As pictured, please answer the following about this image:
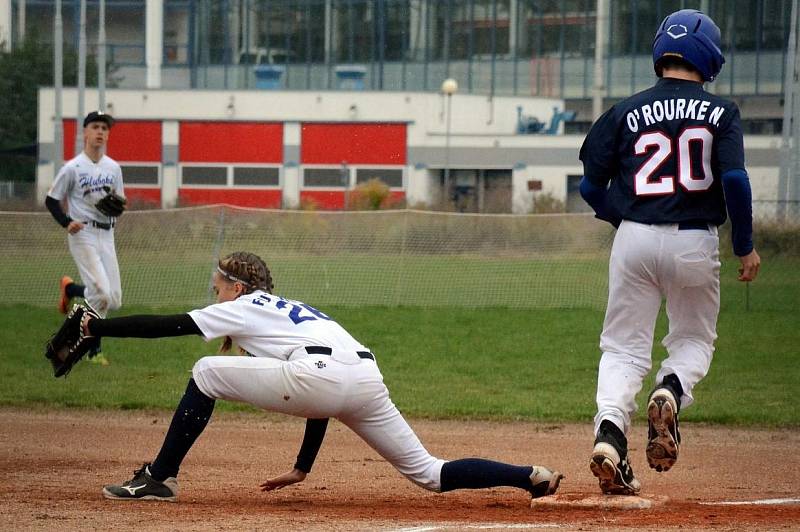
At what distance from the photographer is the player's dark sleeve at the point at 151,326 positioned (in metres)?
5.71

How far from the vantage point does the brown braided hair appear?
598 cm

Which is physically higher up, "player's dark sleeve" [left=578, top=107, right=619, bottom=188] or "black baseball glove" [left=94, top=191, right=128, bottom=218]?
"player's dark sleeve" [left=578, top=107, right=619, bottom=188]

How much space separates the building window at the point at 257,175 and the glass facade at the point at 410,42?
248 inches

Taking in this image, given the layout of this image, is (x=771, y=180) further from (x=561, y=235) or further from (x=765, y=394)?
(x=765, y=394)

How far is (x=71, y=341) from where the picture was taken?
238 inches

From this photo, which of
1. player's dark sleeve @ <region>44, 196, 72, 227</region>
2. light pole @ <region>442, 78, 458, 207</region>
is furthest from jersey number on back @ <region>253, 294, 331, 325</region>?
light pole @ <region>442, 78, 458, 207</region>

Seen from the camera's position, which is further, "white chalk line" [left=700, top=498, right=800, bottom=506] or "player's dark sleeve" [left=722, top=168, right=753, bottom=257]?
"white chalk line" [left=700, top=498, right=800, bottom=506]

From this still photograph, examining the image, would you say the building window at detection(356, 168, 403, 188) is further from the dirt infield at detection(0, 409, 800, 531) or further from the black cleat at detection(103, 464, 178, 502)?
the black cleat at detection(103, 464, 178, 502)

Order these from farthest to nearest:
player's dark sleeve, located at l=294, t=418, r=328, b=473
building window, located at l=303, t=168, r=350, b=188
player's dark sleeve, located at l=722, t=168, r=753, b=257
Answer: building window, located at l=303, t=168, r=350, b=188
player's dark sleeve, located at l=294, t=418, r=328, b=473
player's dark sleeve, located at l=722, t=168, r=753, b=257

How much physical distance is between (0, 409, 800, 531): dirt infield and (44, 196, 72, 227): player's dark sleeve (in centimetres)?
205

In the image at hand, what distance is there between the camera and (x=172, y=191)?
45.6m

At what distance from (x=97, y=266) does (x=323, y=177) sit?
33226mm

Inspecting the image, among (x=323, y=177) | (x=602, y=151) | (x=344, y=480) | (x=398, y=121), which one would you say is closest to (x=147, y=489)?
(x=344, y=480)

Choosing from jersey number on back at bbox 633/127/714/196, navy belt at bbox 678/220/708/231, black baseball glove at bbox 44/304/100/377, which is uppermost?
jersey number on back at bbox 633/127/714/196
